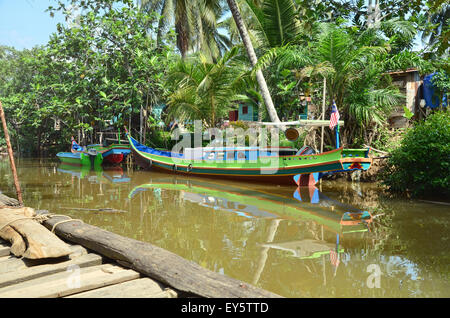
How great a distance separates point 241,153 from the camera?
1305 centimetres

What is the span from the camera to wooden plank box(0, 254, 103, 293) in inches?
136

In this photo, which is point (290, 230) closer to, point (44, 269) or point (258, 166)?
point (44, 269)

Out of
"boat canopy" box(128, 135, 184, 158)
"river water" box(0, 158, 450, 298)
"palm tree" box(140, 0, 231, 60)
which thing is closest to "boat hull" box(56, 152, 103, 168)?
"boat canopy" box(128, 135, 184, 158)

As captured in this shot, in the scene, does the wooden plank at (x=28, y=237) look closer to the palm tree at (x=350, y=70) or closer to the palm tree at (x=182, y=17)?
the palm tree at (x=350, y=70)

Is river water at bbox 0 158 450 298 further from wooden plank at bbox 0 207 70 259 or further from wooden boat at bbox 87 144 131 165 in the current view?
wooden boat at bbox 87 144 131 165

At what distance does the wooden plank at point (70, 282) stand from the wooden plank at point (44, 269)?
0.23 feet

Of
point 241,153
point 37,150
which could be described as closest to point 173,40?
point 241,153

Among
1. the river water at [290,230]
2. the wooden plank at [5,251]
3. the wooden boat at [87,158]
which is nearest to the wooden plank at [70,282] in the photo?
the wooden plank at [5,251]

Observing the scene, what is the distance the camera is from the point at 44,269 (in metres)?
3.70

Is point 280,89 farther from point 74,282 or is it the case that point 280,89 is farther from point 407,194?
point 74,282

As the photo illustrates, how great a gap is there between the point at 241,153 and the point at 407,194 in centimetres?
544

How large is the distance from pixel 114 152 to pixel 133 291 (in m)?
17.4

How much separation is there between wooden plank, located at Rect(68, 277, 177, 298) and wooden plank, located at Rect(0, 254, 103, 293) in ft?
2.32
